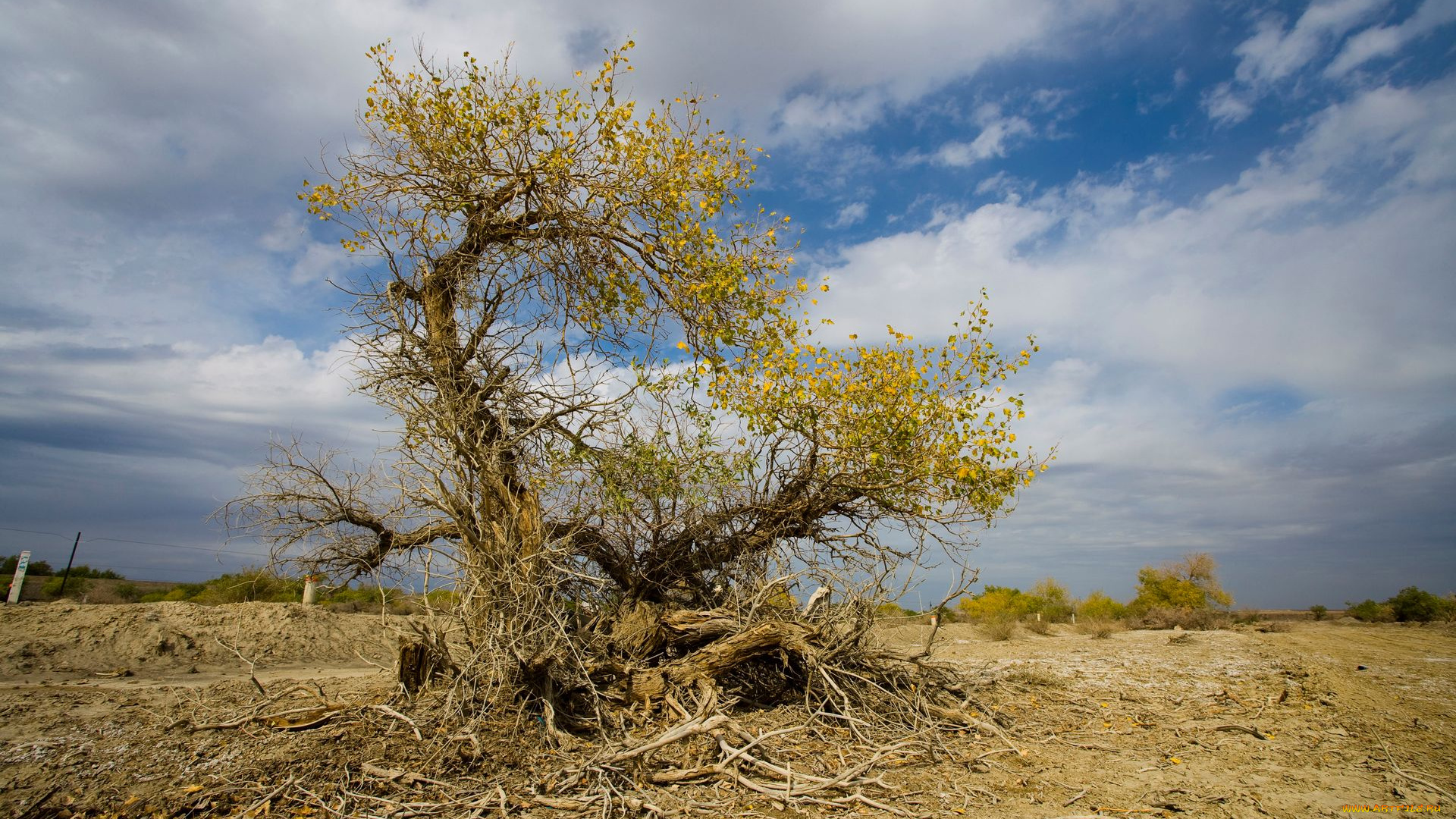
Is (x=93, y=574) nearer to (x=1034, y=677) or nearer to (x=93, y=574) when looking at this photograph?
(x=93, y=574)

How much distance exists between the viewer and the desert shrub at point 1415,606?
17047mm

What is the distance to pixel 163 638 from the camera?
10273 mm

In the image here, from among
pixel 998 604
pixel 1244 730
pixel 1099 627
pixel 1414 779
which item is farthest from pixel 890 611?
pixel 998 604

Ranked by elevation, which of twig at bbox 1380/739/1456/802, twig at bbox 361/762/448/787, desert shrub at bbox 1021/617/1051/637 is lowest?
desert shrub at bbox 1021/617/1051/637

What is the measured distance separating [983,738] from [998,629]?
1145 centimetres

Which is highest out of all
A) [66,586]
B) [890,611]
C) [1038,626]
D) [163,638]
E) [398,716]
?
[890,611]

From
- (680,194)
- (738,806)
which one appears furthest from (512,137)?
(738,806)

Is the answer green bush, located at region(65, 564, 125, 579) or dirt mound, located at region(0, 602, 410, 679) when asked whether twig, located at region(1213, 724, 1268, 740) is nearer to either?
dirt mound, located at region(0, 602, 410, 679)

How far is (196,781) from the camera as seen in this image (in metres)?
4.32

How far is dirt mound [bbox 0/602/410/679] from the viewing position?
9156mm

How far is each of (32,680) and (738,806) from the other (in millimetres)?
8947

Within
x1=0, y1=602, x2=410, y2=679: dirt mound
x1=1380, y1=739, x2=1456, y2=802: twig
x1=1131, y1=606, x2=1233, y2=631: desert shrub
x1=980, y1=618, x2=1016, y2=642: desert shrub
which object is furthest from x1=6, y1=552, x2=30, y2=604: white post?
x1=1131, y1=606, x2=1233, y2=631: desert shrub

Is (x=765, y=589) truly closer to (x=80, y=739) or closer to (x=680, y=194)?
(x=680, y=194)

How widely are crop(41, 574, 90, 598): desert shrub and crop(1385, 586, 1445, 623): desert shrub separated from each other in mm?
32426
